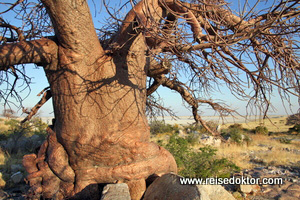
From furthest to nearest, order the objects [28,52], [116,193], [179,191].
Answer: [28,52] < [116,193] < [179,191]

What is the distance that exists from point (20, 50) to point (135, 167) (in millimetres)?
2068

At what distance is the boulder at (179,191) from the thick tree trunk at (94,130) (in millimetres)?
276

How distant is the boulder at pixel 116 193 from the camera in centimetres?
252

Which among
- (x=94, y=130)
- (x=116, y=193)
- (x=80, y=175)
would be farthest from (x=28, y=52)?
(x=116, y=193)

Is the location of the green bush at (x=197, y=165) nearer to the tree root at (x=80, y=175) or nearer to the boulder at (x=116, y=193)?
the tree root at (x=80, y=175)

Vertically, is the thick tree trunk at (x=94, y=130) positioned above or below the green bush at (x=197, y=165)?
above

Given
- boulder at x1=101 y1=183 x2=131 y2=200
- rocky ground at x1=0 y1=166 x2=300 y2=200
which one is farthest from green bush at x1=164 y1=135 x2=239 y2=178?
boulder at x1=101 y1=183 x2=131 y2=200

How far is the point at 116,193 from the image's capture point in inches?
104

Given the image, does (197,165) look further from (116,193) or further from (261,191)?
(116,193)

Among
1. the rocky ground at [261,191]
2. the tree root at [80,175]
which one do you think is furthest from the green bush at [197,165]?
the tree root at [80,175]

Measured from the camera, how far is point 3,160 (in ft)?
23.3

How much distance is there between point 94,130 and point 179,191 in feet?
4.40

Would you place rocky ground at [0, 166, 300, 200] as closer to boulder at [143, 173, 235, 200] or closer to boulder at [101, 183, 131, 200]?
boulder at [143, 173, 235, 200]

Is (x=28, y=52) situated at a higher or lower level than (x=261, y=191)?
higher
